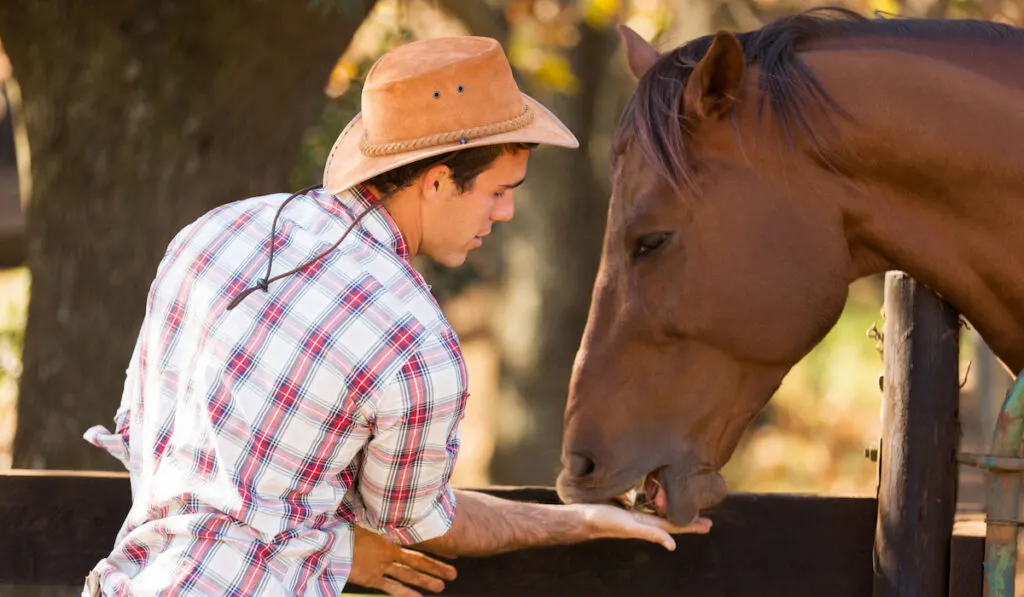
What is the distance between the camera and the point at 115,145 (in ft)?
12.6

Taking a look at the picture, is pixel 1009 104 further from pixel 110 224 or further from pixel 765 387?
pixel 110 224

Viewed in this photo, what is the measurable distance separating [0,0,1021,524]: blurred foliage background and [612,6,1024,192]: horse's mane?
0.64m

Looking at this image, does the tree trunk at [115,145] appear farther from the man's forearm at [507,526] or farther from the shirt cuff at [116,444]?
the man's forearm at [507,526]

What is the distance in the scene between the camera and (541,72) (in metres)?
6.41

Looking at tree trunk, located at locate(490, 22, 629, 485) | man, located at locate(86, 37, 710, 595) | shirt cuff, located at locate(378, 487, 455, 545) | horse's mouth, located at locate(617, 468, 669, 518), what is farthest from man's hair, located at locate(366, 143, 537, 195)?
tree trunk, located at locate(490, 22, 629, 485)

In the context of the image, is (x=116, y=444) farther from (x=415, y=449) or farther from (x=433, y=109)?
(x=433, y=109)

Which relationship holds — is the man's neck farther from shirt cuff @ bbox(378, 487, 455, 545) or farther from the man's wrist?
the man's wrist

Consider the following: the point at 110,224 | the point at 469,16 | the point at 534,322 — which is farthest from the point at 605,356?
the point at 534,322

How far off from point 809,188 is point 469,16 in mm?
5379

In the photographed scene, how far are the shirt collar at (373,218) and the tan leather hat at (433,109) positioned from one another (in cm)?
3

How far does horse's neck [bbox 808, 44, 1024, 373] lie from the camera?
2428mm

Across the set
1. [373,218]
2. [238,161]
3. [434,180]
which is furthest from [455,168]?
[238,161]

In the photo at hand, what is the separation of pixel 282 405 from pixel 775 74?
1.19 m

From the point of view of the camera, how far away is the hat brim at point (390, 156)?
1.96 meters
